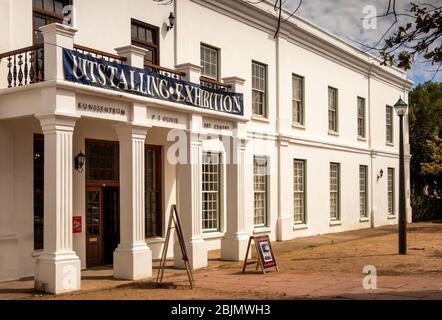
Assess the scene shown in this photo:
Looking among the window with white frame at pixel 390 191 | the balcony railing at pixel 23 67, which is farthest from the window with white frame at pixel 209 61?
the window with white frame at pixel 390 191

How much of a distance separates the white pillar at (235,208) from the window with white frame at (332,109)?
9.87 metres

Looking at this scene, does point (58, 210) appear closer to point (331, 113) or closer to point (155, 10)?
point (155, 10)

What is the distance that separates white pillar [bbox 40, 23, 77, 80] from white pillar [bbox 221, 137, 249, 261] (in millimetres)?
6241

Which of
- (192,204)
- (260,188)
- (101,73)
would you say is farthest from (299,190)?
(101,73)

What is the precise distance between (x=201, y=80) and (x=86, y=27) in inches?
124

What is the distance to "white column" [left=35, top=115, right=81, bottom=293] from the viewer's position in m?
11.0

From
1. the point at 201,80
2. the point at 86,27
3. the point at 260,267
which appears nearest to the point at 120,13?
the point at 86,27

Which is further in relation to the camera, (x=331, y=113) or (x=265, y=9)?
(x=331, y=113)

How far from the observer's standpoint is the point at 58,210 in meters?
11.0

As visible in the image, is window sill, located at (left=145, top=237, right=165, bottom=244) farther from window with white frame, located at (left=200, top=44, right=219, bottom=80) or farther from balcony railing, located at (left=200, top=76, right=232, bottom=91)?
window with white frame, located at (left=200, top=44, right=219, bottom=80)

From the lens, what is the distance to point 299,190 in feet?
74.7

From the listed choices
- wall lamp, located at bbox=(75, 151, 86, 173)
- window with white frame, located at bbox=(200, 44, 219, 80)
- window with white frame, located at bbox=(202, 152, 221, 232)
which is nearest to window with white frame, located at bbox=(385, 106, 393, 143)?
window with white frame, located at bbox=(200, 44, 219, 80)

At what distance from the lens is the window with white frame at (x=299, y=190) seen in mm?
22516

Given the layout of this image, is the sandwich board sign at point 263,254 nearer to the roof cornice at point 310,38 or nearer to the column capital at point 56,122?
the column capital at point 56,122
